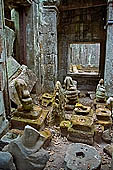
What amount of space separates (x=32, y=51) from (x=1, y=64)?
166 cm

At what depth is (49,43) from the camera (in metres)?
4.91

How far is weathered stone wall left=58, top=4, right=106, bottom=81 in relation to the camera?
6.51 m

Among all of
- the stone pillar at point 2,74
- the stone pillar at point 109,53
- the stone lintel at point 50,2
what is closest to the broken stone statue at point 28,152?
the stone pillar at point 2,74

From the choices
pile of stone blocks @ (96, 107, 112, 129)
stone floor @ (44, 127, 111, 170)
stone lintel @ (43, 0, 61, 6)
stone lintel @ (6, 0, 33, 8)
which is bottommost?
stone floor @ (44, 127, 111, 170)

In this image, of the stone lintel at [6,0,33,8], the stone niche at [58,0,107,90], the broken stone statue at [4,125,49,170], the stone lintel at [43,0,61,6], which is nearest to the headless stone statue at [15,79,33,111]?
the broken stone statue at [4,125,49,170]

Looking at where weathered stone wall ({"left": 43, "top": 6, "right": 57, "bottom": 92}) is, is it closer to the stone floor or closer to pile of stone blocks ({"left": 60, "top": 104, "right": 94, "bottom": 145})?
the stone floor

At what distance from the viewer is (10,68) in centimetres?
331

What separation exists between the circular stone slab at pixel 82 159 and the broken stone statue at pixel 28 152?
0.32m

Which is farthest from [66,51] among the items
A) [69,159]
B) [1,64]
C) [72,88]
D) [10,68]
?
[69,159]

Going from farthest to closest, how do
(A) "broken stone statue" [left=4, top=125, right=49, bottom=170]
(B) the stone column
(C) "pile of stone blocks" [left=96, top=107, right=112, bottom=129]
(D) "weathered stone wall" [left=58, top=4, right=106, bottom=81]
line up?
(D) "weathered stone wall" [left=58, top=4, right=106, bottom=81], (B) the stone column, (C) "pile of stone blocks" [left=96, top=107, right=112, bottom=129], (A) "broken stone statue" [left=4, top=125, right=49, bottom=170]

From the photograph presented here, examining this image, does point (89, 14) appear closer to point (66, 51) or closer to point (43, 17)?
point (66, 51)

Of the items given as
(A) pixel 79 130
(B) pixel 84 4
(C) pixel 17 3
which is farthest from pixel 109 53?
(A) pixel 79 130

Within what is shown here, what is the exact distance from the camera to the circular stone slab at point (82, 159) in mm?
1674

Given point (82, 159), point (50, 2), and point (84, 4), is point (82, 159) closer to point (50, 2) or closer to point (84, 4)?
point (50, 2)
